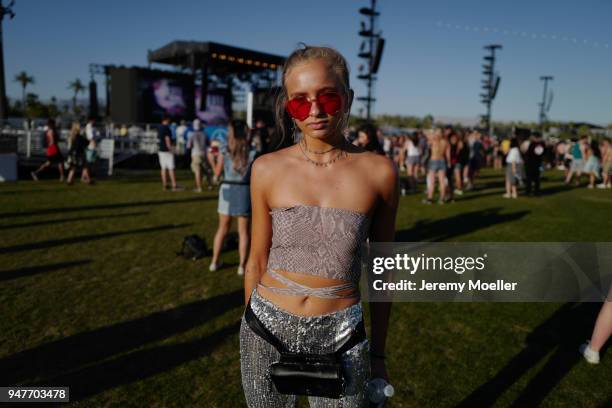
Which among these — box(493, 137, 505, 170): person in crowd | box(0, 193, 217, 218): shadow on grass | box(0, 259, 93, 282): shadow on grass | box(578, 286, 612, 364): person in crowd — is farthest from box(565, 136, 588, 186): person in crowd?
box(0, 259, 93, 282): shadow on grass

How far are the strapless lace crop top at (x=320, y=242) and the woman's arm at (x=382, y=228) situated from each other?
104 millimetres

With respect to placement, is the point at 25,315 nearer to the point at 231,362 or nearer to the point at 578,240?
the point at 231,362

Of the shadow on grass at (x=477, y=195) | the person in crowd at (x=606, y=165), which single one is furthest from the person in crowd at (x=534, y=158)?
the person in crowd at (x=606, y=165)

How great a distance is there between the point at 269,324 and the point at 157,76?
124 feet

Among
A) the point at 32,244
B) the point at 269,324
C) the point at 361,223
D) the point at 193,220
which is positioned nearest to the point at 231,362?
the point at 269,324

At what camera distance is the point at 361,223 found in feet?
5.02

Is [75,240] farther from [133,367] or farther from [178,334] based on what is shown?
[133,367]

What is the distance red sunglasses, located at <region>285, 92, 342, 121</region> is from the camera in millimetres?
1483

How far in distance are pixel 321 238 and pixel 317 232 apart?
0.03 metres

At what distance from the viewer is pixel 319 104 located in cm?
149

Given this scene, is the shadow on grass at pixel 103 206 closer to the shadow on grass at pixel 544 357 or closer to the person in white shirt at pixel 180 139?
the shadow on grass at pixel 544 357

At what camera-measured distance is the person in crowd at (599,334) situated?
359 centimetres

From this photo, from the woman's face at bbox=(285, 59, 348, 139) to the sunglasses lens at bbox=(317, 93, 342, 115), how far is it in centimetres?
1

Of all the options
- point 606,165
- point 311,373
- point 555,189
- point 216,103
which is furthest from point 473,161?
point 216,103
